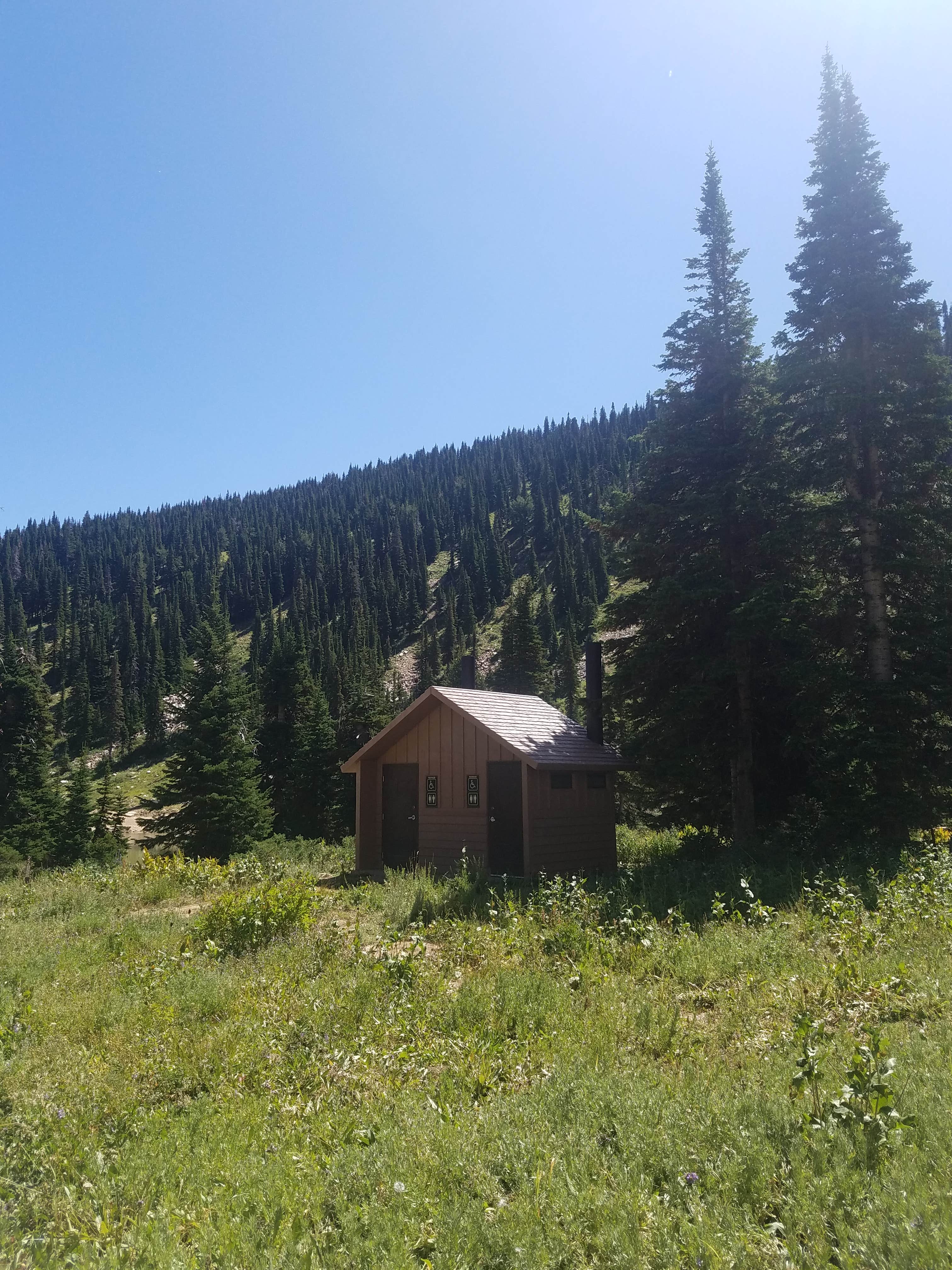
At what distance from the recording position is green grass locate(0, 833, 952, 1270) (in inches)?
151

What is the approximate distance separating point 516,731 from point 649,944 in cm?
960

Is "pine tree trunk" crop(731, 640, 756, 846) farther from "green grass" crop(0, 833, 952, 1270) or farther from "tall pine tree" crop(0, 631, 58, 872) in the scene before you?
"tall pine tree" crop(0, 631, 58, 872)

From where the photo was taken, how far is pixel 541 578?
11581cm

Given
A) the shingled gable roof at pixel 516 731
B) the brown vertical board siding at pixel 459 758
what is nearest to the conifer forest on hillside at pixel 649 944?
the shingled gable roof at pixel 516 731

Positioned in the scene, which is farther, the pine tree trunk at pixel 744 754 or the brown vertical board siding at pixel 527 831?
the pine tree trunk at pixel 744 754

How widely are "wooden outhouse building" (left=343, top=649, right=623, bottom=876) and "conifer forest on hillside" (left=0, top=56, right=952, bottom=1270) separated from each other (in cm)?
118

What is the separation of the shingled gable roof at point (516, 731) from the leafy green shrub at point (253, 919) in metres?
6.92

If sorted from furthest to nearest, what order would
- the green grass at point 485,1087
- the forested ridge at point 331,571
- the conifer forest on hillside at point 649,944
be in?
the forested ridge at point 331,571 → the conifer forest on hillside at point 649,944 → the green grass at point 485,1087

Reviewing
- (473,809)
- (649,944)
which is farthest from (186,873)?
(649,944)

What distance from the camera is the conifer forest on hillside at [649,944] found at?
407 centimetres

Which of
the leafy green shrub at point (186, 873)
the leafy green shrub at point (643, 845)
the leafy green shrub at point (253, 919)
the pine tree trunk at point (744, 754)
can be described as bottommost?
the leafy green shrub at point (643, 845)

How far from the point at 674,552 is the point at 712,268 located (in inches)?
306

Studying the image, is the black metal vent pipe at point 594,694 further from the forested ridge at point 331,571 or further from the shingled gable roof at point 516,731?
the forested ridge at point 331,571

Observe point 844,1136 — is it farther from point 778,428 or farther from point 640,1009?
point 778,428
